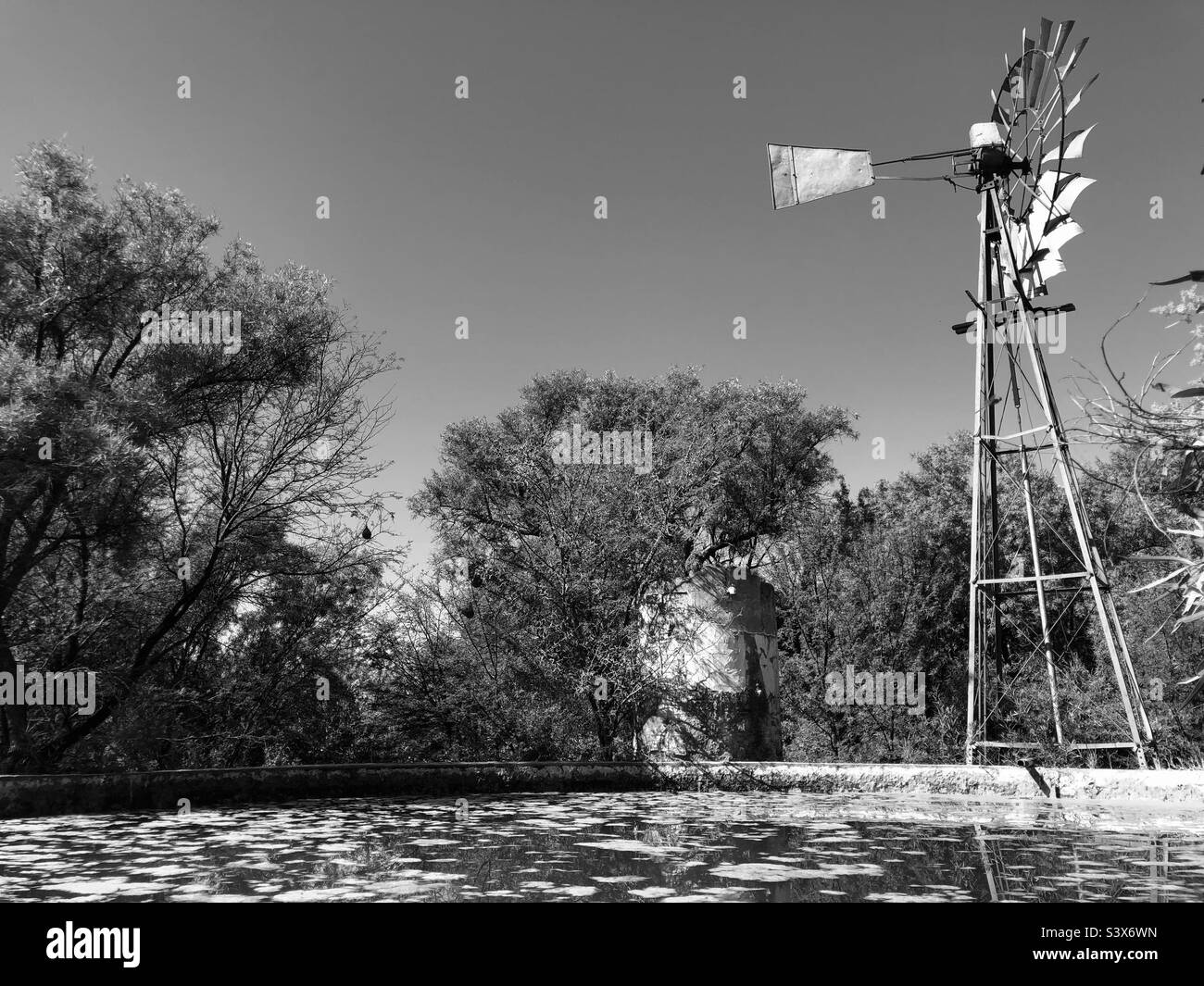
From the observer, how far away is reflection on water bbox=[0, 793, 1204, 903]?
3.34m

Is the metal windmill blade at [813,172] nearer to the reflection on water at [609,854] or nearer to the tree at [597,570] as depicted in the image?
the tree at [597,570]

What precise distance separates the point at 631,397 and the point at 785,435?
392 centimetres

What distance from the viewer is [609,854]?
4375 millimetres

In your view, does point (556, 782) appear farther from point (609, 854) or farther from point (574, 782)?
point (609, 854)

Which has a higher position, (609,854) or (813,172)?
(813,172)

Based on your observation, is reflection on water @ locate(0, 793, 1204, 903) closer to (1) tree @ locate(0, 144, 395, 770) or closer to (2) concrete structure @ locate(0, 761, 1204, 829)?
(2) concrete structure @ locate(0, 761, 1204, 829)

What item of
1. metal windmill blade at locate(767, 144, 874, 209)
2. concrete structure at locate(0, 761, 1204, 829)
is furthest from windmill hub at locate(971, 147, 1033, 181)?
concrete structure at locate(0, 761, 1204, 829)

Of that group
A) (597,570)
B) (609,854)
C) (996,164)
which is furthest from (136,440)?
(996,164)

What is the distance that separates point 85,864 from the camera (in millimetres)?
3949

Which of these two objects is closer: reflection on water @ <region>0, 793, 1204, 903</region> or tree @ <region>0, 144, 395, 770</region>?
reflection on water @ <region>0, 793, 1204, 903</region>

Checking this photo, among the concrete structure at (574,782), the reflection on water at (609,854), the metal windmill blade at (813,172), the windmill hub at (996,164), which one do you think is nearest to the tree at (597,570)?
the concrete structure at (574,782)

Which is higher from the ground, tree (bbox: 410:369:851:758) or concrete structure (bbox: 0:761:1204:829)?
tree (bbox: 410:369:851:758)

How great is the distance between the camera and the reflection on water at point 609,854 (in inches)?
132
